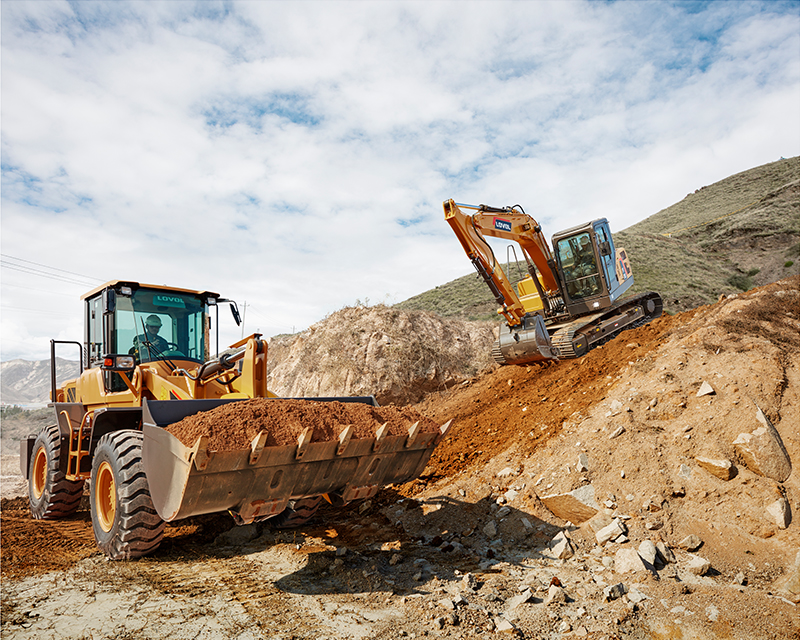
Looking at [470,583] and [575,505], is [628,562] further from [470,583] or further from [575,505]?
[470,583]

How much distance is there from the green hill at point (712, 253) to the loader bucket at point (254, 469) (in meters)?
18.3

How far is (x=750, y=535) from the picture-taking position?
5039 millimetres

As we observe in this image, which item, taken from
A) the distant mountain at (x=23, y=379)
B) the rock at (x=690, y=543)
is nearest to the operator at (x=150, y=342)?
the rock at (x=690, y=543)

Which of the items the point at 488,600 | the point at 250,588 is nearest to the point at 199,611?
the point at 250,588

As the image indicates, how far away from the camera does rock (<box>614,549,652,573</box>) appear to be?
14.9 feet

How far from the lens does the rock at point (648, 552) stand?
4.63 m

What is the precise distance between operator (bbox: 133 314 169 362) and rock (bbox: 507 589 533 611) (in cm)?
527

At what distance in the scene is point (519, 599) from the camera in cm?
405

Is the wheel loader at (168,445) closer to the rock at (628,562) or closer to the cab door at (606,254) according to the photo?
the rock at (628,562)

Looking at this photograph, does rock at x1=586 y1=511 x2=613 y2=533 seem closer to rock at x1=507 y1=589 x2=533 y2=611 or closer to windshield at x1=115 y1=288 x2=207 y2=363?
rock at x1=507 y1=589 x2=533 y2=611

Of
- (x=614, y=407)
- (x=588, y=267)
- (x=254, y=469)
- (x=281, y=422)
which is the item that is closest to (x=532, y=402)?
(x=614, y=407)

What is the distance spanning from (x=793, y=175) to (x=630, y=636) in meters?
57.5

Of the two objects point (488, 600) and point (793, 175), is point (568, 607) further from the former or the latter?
point (793, 175)

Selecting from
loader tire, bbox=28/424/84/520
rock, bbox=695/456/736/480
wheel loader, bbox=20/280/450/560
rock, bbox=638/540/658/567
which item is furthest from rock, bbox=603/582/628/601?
loader tire, bbox=28/424/84/520
